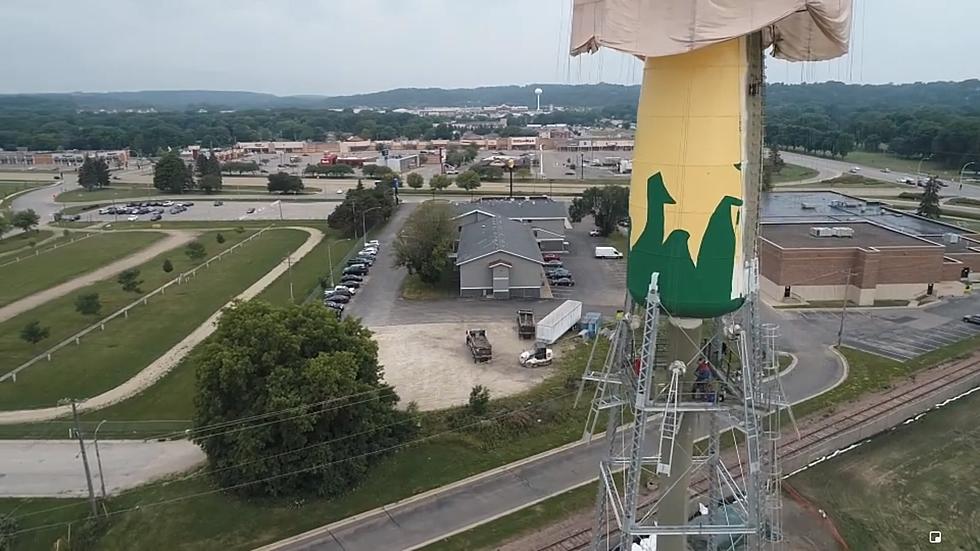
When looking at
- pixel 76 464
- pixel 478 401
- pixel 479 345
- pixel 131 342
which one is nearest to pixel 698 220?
pixel 478 401

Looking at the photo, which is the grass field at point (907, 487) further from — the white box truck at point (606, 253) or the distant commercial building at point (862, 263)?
the white box truck at point (606, 253)

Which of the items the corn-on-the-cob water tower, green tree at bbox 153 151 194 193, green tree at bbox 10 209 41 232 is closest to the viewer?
the corn-on-the-cob water tower

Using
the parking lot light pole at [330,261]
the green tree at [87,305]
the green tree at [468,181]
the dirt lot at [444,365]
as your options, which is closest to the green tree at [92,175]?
the green tree at [468,181]

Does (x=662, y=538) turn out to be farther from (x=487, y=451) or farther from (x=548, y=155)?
(x=548, y=155)

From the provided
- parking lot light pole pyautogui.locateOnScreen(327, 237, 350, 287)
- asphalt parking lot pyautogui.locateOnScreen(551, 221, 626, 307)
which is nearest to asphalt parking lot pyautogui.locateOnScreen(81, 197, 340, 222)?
parking lot light pole pyautogui.locateOnScreen(327, 237, 350, 287)

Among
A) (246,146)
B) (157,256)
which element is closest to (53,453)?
(157,256)

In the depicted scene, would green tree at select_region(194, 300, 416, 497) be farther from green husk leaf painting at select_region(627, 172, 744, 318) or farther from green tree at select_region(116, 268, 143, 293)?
green tree at select_region(116, 268, 143, 293)

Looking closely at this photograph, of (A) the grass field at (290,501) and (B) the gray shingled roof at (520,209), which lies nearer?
(A) the grass field at (290,501)
